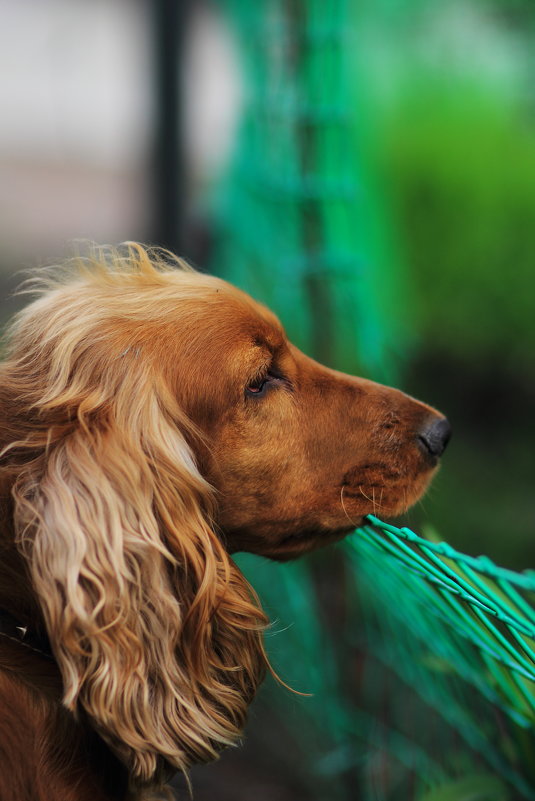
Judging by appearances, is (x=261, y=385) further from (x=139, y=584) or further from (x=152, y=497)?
(x=139, y=584)

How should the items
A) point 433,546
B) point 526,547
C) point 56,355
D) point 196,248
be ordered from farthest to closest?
point 196,248 < point 526,547 < point 56,355 < point 433,546

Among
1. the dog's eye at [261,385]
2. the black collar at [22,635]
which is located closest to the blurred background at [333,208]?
the dog's eye at [261,385]

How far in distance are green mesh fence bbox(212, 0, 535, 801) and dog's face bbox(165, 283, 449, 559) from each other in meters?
0.17

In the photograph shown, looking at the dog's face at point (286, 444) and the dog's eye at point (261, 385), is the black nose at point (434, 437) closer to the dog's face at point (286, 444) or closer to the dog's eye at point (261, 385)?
the dog's face at point (286, 444)

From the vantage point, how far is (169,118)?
646 cm

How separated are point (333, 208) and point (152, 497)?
5.94 ft

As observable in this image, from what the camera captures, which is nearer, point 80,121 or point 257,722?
point 257,722

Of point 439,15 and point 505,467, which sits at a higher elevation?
point 439,15

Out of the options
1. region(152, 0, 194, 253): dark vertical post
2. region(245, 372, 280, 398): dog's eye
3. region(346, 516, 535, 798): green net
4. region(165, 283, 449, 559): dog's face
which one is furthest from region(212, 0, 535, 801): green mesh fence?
region(152, 0, 194, 253): dark vertical post

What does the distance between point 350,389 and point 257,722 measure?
186cm

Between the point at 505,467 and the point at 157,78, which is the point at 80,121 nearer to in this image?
the point at 157,78

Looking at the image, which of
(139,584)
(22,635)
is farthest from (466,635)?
(22,635)

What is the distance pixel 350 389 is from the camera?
7.56 ft

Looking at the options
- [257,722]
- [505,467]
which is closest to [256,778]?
[257,722]
